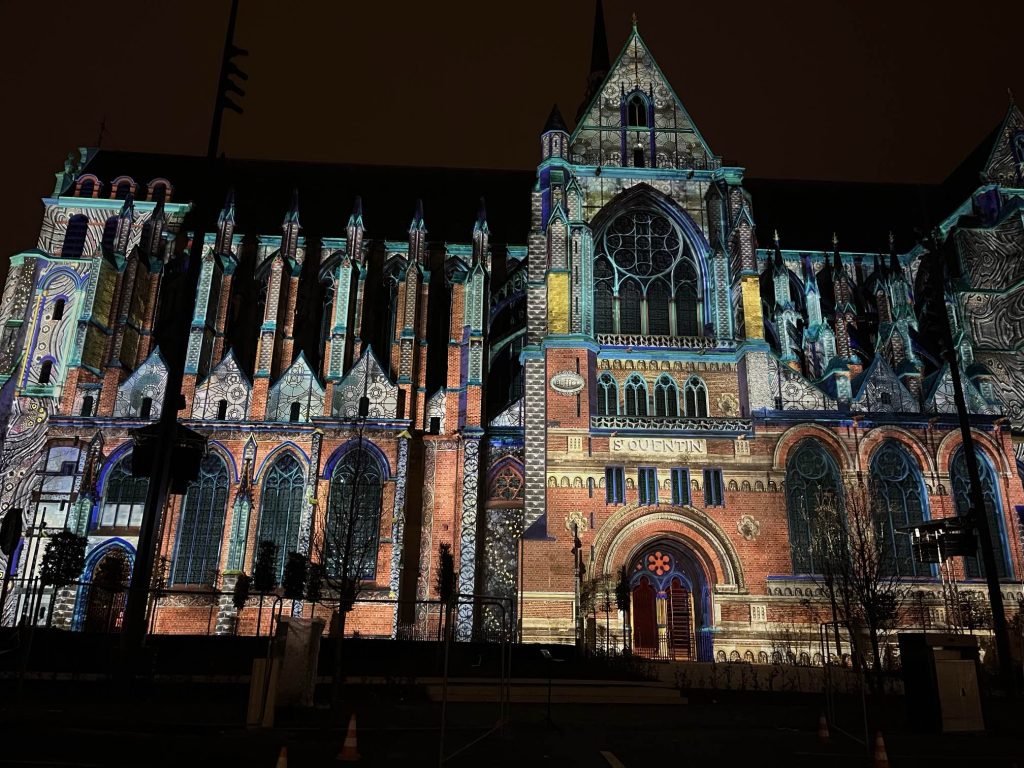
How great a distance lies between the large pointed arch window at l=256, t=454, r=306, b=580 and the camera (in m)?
35.1

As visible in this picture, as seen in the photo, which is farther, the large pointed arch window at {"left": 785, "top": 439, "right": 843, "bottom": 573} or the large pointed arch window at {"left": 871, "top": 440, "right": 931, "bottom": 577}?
the large pointed arch window at {"left": 871, "top": 440, "right": 931, "bottom": 577}

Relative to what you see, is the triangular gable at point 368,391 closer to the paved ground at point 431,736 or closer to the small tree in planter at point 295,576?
the small tree in planter at point 295,576

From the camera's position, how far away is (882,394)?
3381 centimetres

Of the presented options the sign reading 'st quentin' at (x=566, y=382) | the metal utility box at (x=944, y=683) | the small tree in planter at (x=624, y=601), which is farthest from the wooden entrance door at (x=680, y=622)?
the metal utility box at (x=944, y=683)

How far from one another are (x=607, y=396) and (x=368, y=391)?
11.1 metres

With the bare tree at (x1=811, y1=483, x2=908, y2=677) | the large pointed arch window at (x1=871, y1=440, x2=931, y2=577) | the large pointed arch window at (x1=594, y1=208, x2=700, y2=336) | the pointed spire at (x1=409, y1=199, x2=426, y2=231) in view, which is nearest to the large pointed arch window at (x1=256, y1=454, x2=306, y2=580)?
the pointed spire at (x1=409, y1=199, x2=426, y2=231)

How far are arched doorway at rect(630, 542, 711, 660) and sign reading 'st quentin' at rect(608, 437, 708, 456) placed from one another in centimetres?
355

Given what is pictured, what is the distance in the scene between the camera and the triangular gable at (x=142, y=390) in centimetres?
3691

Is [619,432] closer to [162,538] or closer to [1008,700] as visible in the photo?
[1008,700]

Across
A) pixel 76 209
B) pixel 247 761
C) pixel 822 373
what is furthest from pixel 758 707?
pixel 76 209

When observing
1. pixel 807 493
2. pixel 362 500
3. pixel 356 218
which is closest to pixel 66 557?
pixel 362 500

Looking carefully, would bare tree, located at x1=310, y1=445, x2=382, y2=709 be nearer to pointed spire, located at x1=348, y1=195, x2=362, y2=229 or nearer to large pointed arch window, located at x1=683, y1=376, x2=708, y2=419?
pointed spire, located at x1=348, y1=195, x2=362, y2=229

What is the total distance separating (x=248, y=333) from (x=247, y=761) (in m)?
36.2

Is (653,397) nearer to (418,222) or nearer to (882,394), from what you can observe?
(882,394)
